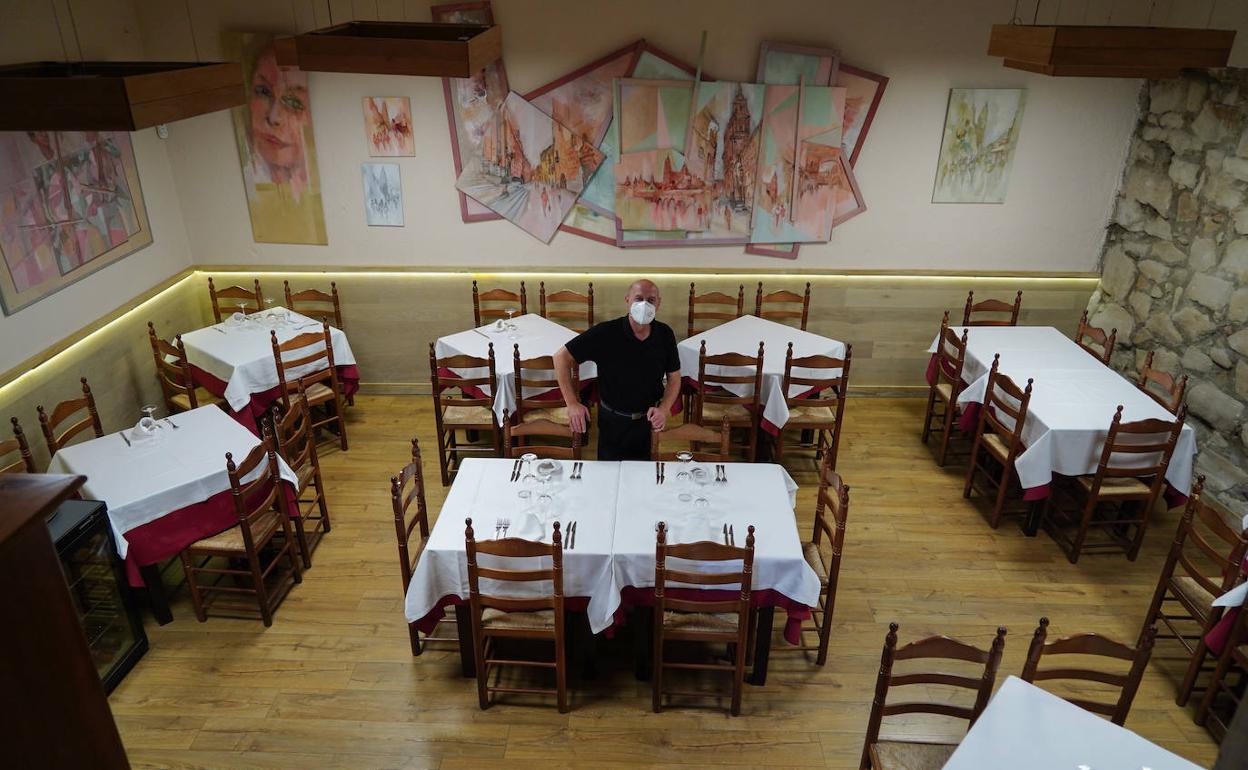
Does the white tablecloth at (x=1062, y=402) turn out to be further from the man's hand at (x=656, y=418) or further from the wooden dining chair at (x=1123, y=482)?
the man's hand at (x=656, y=418)

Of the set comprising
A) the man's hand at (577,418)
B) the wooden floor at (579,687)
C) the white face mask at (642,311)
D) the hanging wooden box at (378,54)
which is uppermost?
the hanging wooden box at (378,54)

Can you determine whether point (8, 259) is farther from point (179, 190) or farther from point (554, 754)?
point (554, 754)

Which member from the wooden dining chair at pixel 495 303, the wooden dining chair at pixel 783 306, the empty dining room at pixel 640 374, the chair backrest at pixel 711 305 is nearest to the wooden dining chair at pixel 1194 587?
the empty dining room at pixel 640 374

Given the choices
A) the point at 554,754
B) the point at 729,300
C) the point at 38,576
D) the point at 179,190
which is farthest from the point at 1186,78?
the point at 179,190

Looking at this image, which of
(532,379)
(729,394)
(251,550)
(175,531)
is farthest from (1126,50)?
(175,531)

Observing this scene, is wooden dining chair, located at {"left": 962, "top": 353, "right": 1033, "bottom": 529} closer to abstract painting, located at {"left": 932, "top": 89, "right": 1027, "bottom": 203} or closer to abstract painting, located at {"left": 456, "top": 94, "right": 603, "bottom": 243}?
abstract painting, located at {"left": 932, "top": 89, "right": 1027, "bottom": 203}

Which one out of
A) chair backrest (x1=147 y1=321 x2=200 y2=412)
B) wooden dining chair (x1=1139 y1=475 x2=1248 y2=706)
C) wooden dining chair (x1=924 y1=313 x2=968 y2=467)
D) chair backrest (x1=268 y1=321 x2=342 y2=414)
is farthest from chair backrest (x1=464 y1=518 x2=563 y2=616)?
wooden dining chair (x1=924 y1=313 x2=968 y2=467)

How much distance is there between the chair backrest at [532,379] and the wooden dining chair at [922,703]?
9.76 ft

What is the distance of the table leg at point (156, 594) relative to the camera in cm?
456

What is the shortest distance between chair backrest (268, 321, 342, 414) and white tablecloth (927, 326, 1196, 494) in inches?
193

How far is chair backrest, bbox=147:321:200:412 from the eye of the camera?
575cm

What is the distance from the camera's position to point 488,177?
22.2ft

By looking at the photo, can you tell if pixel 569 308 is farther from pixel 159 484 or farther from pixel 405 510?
pixel 159 484

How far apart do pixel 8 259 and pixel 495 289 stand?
11.2ft
